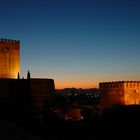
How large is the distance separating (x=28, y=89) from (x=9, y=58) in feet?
30.9

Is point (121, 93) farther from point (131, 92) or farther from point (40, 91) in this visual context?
point (40, 91)

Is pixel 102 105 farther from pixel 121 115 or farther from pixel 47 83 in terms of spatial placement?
pixel 121 115

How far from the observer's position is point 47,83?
29.9 m

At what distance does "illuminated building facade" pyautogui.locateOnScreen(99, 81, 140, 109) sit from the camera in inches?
1276

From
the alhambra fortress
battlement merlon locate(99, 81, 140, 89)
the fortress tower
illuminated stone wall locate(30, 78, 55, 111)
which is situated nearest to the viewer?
the alhambra fortress

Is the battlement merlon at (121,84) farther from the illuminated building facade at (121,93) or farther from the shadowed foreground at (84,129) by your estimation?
the shadowed foreground at (84,129)

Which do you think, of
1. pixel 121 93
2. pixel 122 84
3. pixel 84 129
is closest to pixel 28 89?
pixel 121 93

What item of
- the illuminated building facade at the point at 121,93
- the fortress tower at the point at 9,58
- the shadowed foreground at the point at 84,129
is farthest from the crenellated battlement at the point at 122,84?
the shadowed foreground at the point at 84,129

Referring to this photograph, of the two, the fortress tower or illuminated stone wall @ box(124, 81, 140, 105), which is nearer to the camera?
illuminated stone wall @ box(124, 81, 140, 105)

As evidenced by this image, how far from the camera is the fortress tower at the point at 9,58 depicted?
36250 millimetres

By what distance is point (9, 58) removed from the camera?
3669cm

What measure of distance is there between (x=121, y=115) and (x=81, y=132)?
11.0 feet

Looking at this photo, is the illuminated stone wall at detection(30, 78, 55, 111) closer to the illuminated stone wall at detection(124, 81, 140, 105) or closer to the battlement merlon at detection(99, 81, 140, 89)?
the battlement merlon at detection(99, 81, 140, 89)

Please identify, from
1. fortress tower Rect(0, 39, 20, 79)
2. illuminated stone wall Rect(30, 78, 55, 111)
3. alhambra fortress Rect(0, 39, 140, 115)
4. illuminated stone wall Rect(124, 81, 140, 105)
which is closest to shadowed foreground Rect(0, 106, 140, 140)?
alhambra fortress Rect(0, 39, 140, 115)
